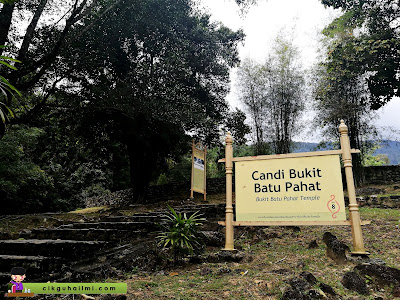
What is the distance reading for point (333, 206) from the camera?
300 cm

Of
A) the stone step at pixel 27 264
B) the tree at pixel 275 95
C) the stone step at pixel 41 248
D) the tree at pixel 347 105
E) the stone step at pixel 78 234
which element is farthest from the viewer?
the tree at pixel 275 95

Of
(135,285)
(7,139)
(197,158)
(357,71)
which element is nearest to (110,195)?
(7,139)

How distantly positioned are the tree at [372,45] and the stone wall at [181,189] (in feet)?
10.6

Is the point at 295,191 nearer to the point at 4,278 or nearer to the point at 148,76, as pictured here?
the point at 4,278

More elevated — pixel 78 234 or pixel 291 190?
pixel 291 190

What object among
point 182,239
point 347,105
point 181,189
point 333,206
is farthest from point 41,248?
point 181,189

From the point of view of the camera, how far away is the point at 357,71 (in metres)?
8.71

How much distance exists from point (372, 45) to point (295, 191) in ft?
23.2

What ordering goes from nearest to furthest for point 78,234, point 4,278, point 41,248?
1. point 4,278
2. point 41,248
3. point 78,234

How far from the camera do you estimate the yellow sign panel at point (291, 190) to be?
304 centimetres

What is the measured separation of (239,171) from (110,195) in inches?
503

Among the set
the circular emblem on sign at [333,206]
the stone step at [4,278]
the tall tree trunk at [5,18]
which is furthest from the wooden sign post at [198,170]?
the stone step at [4,278]

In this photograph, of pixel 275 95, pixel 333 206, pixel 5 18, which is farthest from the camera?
pixel 275 95

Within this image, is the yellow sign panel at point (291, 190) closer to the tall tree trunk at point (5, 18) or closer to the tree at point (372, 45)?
the tall tree trunk at point (5, 18)
